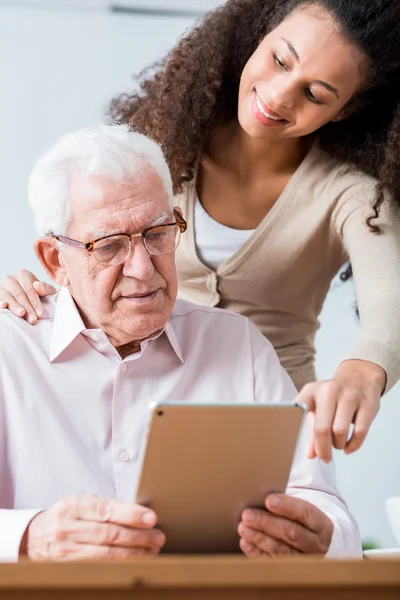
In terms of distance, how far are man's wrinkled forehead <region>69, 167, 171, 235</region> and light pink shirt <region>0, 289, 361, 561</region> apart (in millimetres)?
179

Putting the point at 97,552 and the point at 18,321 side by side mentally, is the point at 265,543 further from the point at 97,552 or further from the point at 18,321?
the point at 18,321

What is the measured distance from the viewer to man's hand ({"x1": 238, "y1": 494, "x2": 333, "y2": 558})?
122cm

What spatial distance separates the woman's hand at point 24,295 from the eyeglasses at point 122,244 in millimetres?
154

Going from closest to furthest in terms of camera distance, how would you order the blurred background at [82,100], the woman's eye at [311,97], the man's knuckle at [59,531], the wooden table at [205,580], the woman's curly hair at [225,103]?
the wooden table at [205,580], the man's knuckle at [59,531], the woman's eye at [311,97], the woman's curly hair at [225,103], the blurred background at [82,100]

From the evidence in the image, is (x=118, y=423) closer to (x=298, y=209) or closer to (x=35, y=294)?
(x=35, y=294)

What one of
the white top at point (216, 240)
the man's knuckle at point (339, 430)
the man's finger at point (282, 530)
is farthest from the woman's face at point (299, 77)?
the man's finger at point (282, 530)

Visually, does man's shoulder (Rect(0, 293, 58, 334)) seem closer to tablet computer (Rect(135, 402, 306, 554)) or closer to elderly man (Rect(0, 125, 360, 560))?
elderly man (Rect(0, 125, 360, 560))

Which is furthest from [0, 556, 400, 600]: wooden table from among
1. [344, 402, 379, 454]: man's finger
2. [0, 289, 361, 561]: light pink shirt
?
[0, 289, 361, 561]: light pink shirt

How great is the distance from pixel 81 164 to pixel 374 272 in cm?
66

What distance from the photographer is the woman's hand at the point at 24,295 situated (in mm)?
1701

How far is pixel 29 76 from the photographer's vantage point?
12.1 feet

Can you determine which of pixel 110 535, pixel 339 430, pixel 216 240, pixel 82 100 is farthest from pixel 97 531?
pixel 82 100

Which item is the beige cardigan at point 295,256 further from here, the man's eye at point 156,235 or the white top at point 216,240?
the man's eye at point 156,235

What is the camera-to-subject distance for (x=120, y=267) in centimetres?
161
